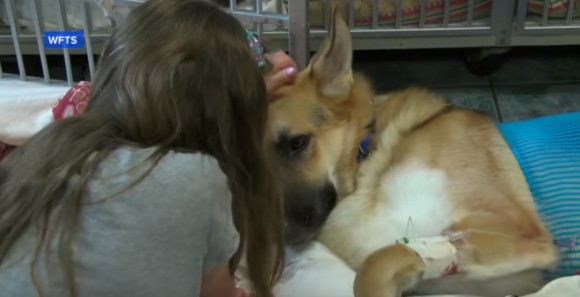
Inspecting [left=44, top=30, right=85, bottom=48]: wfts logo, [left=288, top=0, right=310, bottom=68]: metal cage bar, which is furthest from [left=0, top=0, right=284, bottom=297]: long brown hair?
[left=44, top=30, right=85, bottom=48]: wfts logo

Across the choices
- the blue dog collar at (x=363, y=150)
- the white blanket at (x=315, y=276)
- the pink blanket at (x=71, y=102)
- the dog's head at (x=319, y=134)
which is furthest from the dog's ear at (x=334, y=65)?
the pink blanket at (x=71, y=102)

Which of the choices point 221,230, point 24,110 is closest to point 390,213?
point 221,230

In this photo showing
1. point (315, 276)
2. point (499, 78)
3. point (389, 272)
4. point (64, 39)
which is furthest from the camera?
point (499, 78)

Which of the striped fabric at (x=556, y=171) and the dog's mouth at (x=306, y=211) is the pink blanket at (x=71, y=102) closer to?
the dog's mouth at (x=306, y=211)

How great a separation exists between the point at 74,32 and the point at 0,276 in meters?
1.18

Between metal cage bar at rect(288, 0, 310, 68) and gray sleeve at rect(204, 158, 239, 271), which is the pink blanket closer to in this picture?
metal cage bar at rect(288, 0, 310, 68)

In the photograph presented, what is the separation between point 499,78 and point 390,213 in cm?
160

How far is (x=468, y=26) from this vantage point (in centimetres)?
256

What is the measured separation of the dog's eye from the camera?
147 cm

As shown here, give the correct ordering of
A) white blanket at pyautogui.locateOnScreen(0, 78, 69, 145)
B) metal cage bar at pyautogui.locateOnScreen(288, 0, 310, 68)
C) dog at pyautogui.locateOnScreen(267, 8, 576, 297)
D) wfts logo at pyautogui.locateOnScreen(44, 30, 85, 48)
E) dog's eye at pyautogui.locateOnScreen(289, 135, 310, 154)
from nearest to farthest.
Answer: dog at pyautogui.locateOnScreen(267, 8, 576, 297) → dog's eye at pyautogui.locateOnScreen(289, 135, 310, 154) → metal cage bar at pyautogui.locateOnScreen(288, 0, 310, 68) → white blanket at pyautogui.locateOnScreen(0, 78, 69, 145) → wfts logo at pyautogui.locateOnScreen(44, 30, 85, 48)

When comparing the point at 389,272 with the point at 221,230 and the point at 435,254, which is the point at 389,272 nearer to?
the point at 435,254

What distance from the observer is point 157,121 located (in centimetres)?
106

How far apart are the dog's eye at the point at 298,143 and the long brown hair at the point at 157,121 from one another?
269 millimetres

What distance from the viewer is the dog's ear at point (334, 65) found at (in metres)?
1.50
